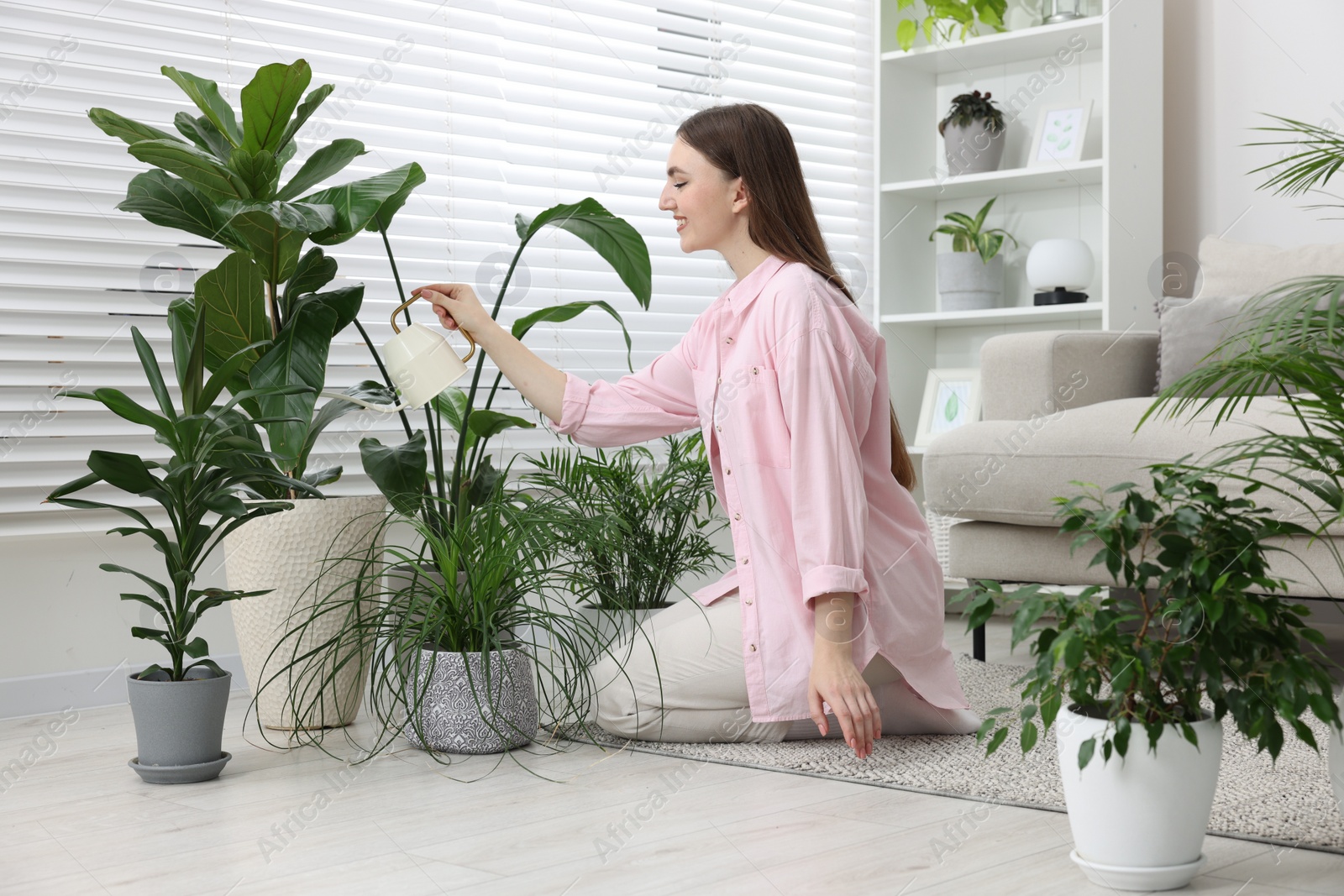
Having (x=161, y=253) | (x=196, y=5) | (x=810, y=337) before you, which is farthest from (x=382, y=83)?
(x=810, y=337)

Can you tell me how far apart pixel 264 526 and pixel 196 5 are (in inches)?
45.2

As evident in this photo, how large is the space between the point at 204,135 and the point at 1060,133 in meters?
2.39

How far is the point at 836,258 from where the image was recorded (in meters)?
3.74

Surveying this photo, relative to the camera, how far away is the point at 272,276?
6.24 feet

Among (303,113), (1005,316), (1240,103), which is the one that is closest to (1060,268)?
(1005,316)

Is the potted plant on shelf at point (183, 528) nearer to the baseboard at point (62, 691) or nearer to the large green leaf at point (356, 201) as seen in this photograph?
the large green leaf at point (356, 201)

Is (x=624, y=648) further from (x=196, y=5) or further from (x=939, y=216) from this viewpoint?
(x=939, y=216)

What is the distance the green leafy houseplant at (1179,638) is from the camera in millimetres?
1127

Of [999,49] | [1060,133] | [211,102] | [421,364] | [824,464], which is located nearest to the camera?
[824,464]

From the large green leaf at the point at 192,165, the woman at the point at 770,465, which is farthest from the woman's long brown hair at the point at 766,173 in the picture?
the large green leaf at the point at 192,165

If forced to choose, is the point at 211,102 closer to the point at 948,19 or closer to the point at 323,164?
the point at 323,164

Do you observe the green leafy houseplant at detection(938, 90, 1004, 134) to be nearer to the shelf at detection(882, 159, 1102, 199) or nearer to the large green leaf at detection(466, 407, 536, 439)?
the shelf at detection(882, 159, 1102, 199)

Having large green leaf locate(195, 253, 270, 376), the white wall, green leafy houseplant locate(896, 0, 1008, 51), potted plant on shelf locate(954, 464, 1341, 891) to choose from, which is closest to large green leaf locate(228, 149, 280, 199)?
large green leaf locate(195, 253, 270, 376)

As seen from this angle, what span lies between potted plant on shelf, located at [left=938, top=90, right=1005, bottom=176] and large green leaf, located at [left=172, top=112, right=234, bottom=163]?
2247 millimetres
